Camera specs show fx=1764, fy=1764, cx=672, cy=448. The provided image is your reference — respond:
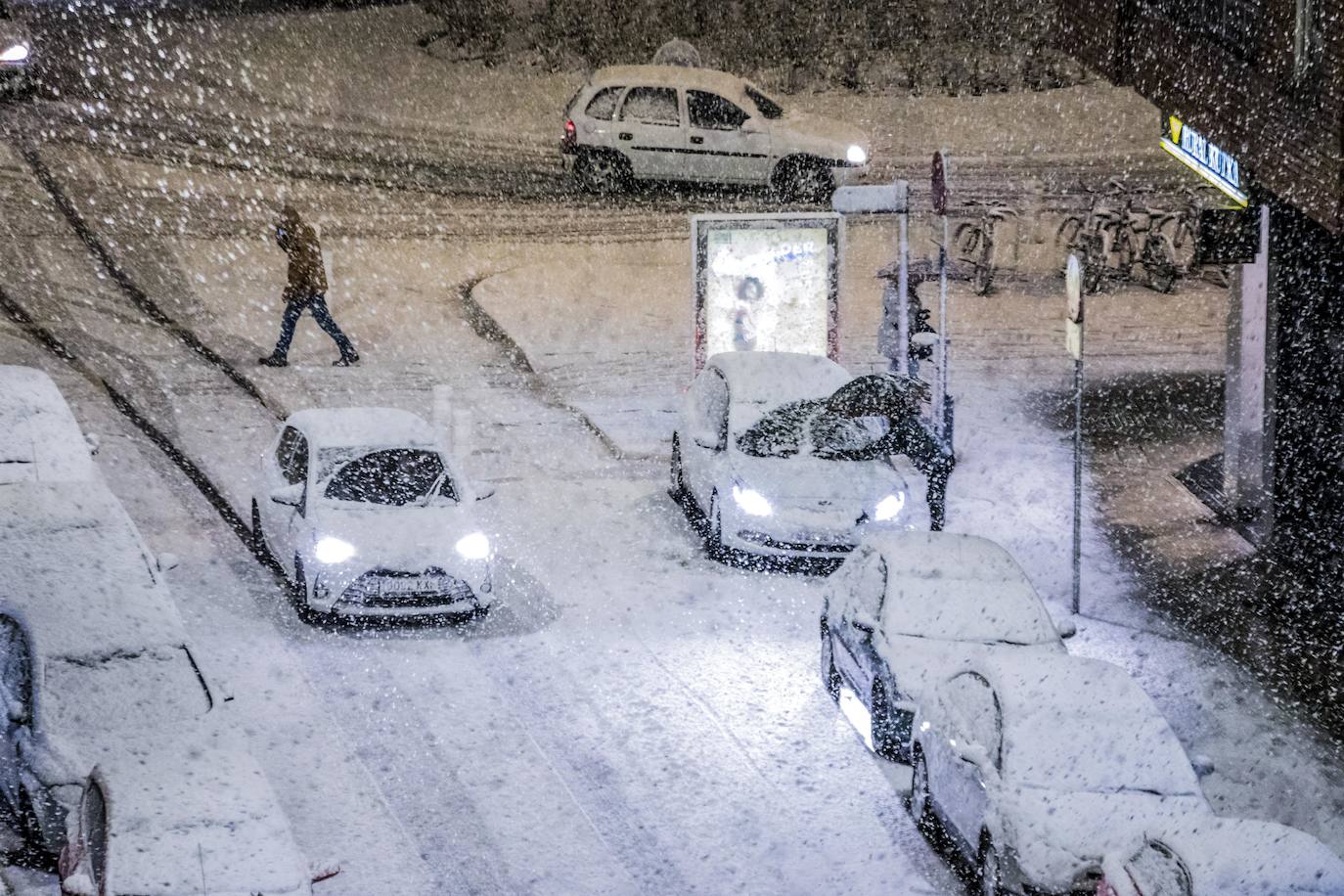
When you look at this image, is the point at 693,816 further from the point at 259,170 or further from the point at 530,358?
the point at 259,170

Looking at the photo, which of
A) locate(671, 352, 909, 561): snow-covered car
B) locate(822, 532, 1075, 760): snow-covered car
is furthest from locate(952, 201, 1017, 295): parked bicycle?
locate(822, 532, 1075, 760): snow-covered car

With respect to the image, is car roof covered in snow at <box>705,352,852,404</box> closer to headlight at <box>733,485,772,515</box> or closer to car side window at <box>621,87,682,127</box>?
headlight at <box>733,485,772,515</box>

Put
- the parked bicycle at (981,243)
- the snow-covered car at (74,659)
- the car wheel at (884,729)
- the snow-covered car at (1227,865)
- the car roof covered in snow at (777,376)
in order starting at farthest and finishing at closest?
1. the parked bicycle at (981,243)
2. the car roof covered in snow at (777,376)
3. the car wheel at (884,729)
4. the snow-covered car at (74,659)
5. the snow-covered car at (1227,865)

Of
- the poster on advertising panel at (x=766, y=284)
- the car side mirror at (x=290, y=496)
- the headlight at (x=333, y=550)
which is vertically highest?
the poster on advertising panel at (x=766, y=284)

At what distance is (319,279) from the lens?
19.5m

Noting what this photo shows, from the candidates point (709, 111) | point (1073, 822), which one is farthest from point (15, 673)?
point (709, 111)

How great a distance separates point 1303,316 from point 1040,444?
136 inches

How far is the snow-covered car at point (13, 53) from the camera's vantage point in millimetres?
26000

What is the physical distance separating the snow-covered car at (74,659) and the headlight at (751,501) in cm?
545

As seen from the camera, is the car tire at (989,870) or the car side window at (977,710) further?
the car side window at (977,710)

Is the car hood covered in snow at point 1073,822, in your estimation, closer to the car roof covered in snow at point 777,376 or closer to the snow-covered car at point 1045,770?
the snow-covered car at point 1045,770

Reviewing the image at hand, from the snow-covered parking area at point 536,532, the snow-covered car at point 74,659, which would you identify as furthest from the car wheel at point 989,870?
the snow-covered car at point 74,659

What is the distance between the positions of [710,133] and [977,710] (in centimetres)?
1537

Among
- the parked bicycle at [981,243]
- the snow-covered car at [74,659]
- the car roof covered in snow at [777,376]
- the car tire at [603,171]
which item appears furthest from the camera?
the car tire at [603,171]
